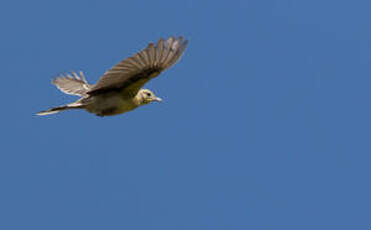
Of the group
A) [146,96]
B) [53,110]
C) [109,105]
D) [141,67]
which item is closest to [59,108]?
[53,110]

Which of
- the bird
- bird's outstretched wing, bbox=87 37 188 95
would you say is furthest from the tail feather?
bird's outstretched wing, bbox=87 37 188 95

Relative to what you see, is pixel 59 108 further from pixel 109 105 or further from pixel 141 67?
pixel 141 67

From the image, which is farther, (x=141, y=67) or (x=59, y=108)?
(x=59, y=108)

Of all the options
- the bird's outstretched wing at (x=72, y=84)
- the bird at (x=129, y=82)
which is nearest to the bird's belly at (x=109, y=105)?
the bird at (x=129, y=82)

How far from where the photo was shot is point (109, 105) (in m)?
11.1

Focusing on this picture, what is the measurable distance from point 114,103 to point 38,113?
47.7 inches

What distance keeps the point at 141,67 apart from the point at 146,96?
120 cm

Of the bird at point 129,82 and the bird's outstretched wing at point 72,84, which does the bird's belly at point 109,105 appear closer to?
the bird at point 129,82

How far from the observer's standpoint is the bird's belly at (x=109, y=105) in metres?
11.1

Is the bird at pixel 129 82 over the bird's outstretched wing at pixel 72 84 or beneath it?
beneath

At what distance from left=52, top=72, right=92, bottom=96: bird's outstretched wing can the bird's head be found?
1705 millimetres

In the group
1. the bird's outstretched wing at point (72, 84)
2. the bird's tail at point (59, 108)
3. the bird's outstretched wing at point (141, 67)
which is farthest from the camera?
the bird's outstretched wing at point (72, 84)

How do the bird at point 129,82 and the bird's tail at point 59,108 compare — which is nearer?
the bird at point 129,82

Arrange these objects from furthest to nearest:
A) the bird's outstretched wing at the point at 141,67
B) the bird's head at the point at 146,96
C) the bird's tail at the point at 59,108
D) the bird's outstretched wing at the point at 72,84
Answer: the bird's outstretched wing at the point at 72,84, the bird's head at the point at 146,96, the bird's tail at the point at 59,108, the bird's outstretched wing at the point at 141,67
